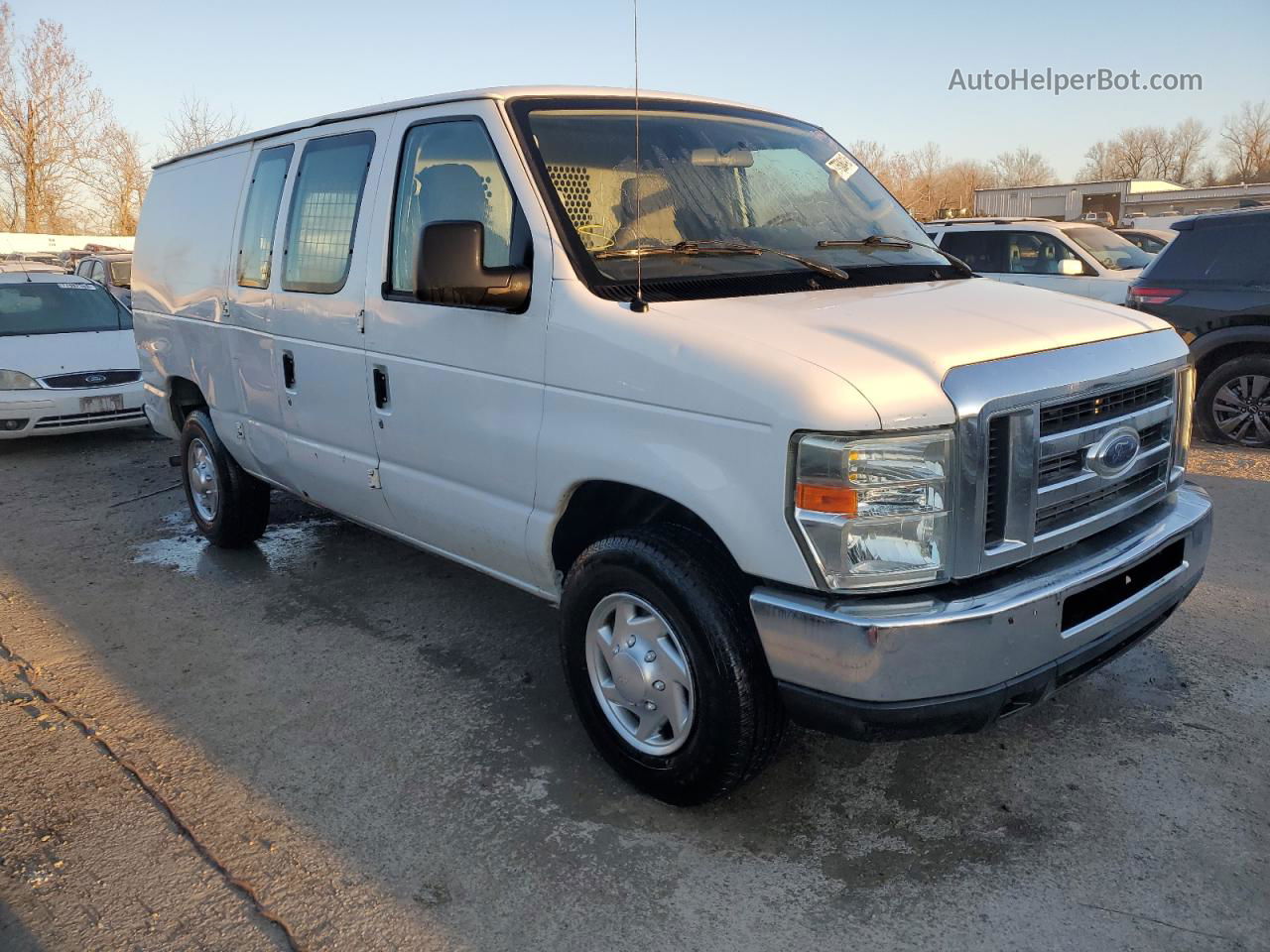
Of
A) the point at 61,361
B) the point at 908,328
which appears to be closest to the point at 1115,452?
the point at 908,328

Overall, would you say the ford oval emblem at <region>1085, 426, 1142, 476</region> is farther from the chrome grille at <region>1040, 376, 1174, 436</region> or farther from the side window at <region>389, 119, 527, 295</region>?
the side window at <region>389, 119, 527, 295</region>

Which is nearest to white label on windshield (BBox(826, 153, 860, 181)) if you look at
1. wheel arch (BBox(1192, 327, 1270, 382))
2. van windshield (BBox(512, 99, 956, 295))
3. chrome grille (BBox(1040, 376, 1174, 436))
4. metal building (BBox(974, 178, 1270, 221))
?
van windshield (BBox(512, 99, 956, 295))

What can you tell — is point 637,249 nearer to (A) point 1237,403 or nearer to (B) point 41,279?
(A) point 1237,403

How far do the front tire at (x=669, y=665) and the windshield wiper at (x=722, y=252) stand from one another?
899mm

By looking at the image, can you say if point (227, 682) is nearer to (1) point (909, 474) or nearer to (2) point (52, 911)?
(2) point (52, 911)

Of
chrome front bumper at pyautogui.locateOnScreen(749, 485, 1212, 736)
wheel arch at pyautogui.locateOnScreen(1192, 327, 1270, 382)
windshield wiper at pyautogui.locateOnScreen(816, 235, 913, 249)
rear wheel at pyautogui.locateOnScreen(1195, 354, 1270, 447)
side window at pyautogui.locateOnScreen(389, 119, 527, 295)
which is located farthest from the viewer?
rear wheel at pyautogui.locateOnScreen(1195, 354, 1270, 447)

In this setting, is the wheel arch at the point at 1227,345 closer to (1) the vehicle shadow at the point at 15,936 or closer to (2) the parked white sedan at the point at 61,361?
(1) the vehicle shadow at the point at 15,936

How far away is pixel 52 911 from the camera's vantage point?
2.67m

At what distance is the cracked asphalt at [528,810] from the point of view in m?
2.56

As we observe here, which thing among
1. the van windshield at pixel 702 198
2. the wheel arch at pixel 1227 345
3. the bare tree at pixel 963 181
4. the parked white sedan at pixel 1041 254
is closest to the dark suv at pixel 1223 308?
the wheel arch at pixel 1227 345

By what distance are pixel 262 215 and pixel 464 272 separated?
2.21m

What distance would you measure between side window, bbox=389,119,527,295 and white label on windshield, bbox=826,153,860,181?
1.46m

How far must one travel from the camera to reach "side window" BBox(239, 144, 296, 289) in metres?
4.63

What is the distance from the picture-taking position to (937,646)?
2.41 m
